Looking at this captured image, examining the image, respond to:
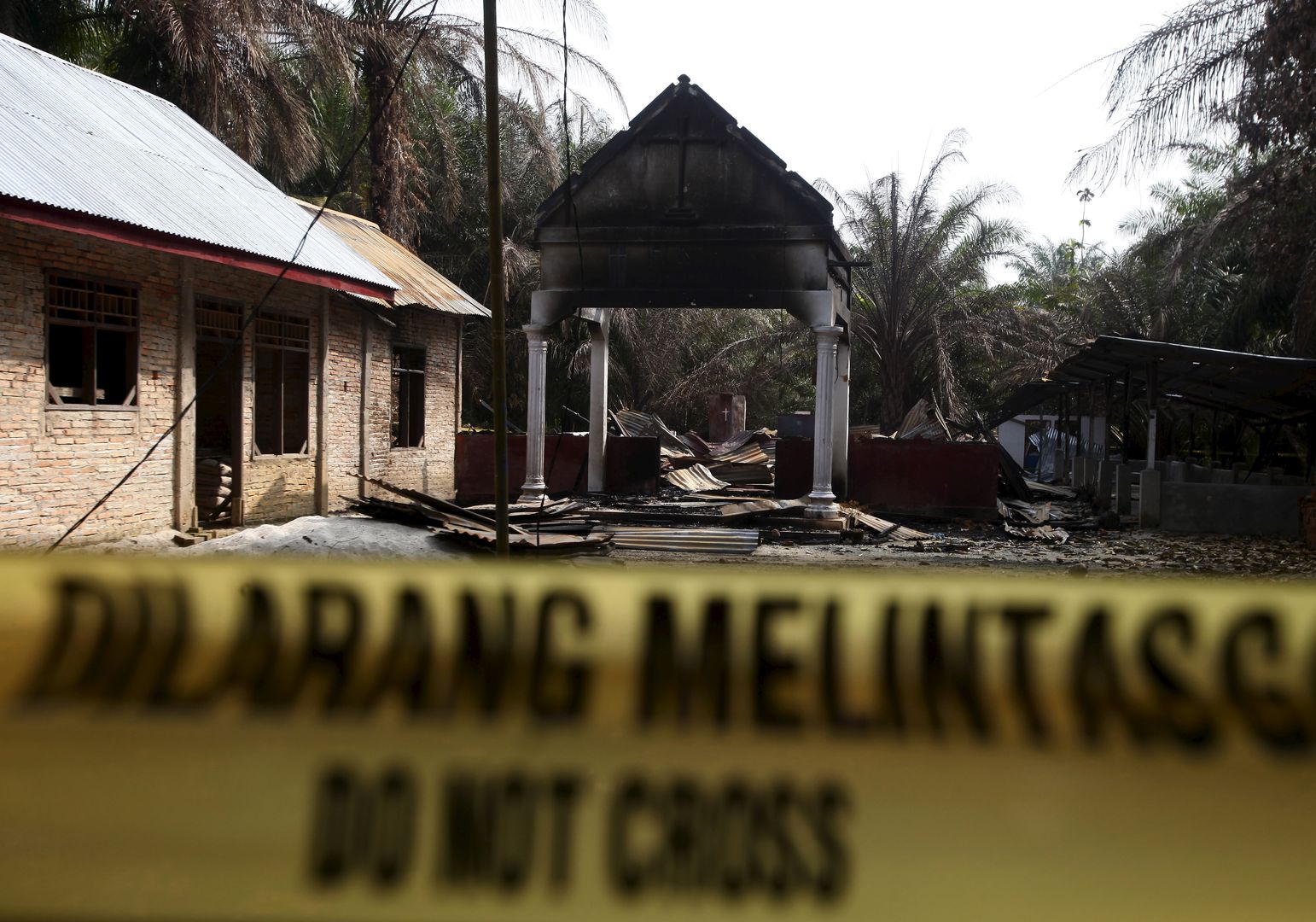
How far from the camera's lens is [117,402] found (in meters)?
13.0

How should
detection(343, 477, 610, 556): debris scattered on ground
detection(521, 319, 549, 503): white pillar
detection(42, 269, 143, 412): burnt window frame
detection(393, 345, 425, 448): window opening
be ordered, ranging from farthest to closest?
detection(393, 345, 425, 448): window opening → detection(521, 319, 549, 503): white pillar → detection(42, 269, 143, 412): burnt window frame → detection(343, 477, 610, 556): debris scattered on ground

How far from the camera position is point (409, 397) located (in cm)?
1886

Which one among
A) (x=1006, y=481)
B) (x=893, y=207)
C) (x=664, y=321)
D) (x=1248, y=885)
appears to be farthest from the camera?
(x=664, y=321)

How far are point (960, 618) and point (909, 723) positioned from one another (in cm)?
20

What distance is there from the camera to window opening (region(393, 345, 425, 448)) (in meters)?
18.5

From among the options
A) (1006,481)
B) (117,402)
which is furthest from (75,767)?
(1006,481)

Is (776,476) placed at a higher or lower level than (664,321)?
lower

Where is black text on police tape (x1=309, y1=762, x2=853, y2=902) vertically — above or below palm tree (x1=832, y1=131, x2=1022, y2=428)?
below

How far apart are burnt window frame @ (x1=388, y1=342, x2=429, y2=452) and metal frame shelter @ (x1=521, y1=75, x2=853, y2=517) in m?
2.70

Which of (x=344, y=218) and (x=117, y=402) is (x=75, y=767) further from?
(x=344, y=218)

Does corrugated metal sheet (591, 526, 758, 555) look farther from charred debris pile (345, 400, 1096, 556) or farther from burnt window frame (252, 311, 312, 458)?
burnt window frame (252, 311, 312, 458)

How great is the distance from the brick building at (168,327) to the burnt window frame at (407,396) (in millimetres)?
44

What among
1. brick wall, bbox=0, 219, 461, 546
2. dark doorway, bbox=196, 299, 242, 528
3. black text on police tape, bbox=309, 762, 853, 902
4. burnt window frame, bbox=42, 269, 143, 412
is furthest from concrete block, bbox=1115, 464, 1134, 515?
black text on police tape, bbox=309, 762, 853, 902

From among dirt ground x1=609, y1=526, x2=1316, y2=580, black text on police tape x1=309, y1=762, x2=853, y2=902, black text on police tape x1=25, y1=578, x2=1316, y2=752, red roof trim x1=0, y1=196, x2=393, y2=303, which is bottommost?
dirt ground x1=609, y1=526, x2=1316, y2=580
